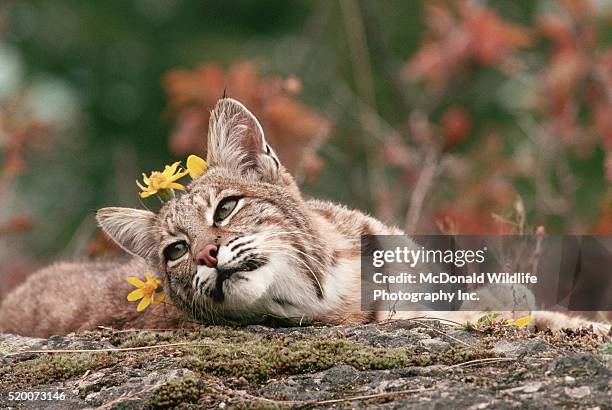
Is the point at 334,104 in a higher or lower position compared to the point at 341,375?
higher

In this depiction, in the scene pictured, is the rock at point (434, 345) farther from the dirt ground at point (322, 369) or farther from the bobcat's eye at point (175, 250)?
the bobcat's eye at point (175, 250)

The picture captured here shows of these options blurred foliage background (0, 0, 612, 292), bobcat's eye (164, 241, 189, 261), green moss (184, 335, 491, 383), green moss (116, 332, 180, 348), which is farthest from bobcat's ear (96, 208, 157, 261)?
blurred foliage background (0, 0, 612, 292)

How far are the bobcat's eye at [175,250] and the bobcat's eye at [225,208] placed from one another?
0.26 meters

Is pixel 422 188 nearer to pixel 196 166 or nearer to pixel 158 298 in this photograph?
pixel 196 166

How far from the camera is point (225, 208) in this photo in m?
6.02

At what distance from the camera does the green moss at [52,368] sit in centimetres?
493

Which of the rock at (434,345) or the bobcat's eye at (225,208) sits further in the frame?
the bobcat's eye at (225,208)

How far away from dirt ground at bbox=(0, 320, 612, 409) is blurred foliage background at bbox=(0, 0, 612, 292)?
2.17 meters

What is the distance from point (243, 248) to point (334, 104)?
10079 mm

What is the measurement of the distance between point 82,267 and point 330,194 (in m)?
8.05

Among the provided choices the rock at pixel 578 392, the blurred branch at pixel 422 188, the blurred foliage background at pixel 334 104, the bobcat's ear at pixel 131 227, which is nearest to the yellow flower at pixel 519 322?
the rock at pixel 578 392

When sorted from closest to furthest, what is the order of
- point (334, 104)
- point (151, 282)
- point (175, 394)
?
point (175, 394) → point (151, 282) → point (334, 104)

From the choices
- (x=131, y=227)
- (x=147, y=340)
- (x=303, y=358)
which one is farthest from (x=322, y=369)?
(x=131, y=227)

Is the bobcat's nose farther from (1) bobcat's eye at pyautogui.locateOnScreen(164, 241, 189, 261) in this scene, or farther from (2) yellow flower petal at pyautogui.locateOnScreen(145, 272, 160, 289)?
(2) yellow flower petal at pyautogui.locateOnScreen(145, 272, 160, 289)
